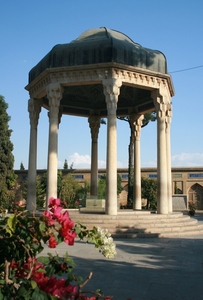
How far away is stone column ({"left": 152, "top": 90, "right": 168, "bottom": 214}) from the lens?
1477 cm

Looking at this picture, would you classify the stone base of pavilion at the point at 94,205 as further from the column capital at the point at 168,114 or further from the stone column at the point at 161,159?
the column capital at the point at 168,114

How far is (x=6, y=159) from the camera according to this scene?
106ft

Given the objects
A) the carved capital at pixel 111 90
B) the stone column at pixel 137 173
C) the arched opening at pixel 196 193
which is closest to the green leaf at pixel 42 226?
the carved capital at pixel 111 90

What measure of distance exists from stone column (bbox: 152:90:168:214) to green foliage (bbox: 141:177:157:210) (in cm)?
1431

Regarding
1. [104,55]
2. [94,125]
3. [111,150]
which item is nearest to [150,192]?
[94,125]

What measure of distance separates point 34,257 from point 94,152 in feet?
60.1

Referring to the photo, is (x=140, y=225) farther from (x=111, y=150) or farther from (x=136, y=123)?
(x=136, y=123)

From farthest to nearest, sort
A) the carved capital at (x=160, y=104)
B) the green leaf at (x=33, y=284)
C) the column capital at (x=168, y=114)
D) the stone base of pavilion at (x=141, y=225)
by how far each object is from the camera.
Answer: the column capital at (x=168, y=114) → the carved capital at (x=160, y=104) → the stone base of pavilion at (x=141, y=225) → the green leaf at (x=33, y=284)

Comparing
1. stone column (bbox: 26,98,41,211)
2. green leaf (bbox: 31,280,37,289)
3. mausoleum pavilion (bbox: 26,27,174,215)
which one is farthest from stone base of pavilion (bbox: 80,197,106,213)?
green leaf (bbox: 31,280,37,289)

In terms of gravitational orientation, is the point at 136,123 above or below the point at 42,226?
above

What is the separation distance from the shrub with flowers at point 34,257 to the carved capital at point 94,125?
18388 millimetres

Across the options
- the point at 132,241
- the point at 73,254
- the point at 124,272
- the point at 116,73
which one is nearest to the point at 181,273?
the point at 124,272

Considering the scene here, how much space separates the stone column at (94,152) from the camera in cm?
2067

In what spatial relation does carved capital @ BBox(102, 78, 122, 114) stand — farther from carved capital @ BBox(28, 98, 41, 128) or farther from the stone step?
carved capital @ BBox(28, 98, 41, 128)
